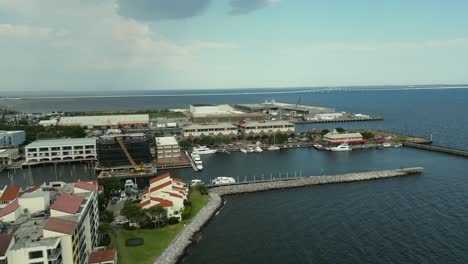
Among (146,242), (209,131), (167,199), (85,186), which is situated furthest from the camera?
(209,131)

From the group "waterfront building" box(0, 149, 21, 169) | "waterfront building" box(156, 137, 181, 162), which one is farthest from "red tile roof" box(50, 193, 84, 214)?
"waterfront building" box(0, 149, 21, 169)

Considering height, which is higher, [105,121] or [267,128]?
[105,121]

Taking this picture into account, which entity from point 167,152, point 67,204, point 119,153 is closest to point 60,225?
point 67,204

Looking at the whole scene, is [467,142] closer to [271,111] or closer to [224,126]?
[224,126]

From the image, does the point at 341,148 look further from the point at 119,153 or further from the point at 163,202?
the point at 163,202

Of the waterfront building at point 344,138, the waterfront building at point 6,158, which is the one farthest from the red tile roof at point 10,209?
the waterfront building at point 344,138

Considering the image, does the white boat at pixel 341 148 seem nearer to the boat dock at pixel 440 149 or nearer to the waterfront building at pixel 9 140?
the boat dock at pixel 440 149

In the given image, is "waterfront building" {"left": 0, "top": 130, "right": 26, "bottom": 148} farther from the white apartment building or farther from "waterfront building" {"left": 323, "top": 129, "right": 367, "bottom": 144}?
"waterfront building" {"left": 323, "top": 129, "right": 367, "bottom": 144}
